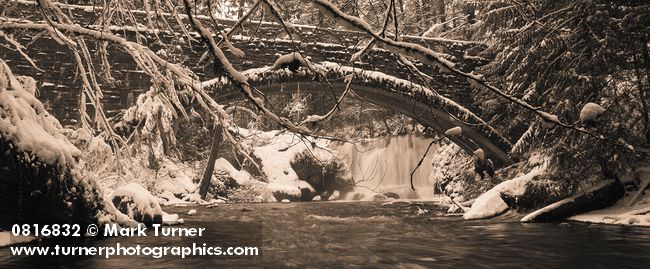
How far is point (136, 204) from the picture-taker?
7.14 m

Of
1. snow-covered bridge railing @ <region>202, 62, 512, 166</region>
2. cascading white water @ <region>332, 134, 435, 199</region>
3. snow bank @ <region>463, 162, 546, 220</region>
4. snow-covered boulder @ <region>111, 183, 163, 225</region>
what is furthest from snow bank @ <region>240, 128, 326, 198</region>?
snow-covered boulder @ <region>111, 183, 163, 225</region>

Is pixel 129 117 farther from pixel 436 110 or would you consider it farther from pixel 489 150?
pixel 489 150

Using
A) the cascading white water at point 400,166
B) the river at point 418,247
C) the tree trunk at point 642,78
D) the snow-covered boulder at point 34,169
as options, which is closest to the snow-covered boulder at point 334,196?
the cascading white water at point 400,166

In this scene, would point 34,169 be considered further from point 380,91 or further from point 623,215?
point 380,91

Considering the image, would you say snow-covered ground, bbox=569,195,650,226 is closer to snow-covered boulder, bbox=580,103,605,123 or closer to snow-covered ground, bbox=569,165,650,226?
snow-covered ground, bbox=569,165,650,226

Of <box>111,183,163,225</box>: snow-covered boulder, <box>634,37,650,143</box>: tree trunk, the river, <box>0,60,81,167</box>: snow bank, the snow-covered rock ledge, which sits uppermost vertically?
<box>634,37,650,143</box>: tree trunk

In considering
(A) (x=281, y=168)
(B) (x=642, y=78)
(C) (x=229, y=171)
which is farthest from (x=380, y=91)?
(A) (x=281, y=168)

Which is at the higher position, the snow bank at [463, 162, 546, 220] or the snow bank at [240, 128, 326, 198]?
the snow bank at [240, 128, 326, 198]

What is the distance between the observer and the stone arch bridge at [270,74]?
11445 millimetres

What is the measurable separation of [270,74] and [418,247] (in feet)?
23.9

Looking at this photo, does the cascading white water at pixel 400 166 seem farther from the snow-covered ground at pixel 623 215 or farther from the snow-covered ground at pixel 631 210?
the snow-covered ground at pixel 623 215

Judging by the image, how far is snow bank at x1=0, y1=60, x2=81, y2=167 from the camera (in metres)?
4.71

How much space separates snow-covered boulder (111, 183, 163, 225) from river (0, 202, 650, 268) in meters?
1.02

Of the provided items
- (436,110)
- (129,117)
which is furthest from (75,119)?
(436,110)
